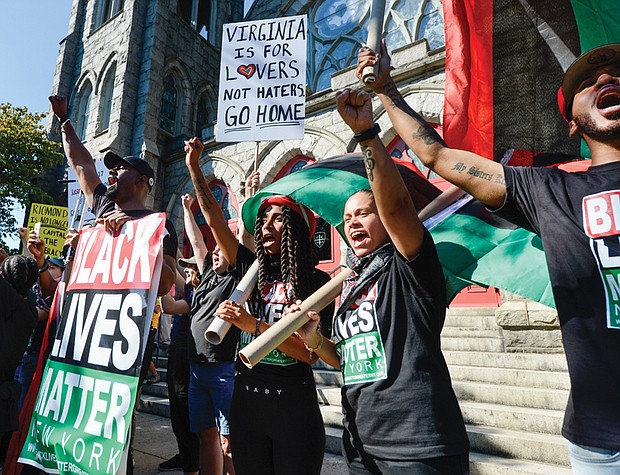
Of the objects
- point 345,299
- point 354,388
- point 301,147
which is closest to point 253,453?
point 354,388

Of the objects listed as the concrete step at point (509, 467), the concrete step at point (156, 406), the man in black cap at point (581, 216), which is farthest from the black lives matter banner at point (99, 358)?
the concrete step at point (156, 406)

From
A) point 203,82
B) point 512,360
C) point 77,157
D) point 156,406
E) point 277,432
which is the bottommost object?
point 156,406

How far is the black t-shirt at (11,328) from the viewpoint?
2895mm

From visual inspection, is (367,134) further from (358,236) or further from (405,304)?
(405,304)

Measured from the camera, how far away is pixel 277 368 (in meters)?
2.05

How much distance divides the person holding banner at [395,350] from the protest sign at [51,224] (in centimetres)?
741

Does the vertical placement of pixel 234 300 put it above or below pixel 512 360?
above

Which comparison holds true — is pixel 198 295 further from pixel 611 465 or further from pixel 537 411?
pixel 537 411

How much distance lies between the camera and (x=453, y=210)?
2.26 metres

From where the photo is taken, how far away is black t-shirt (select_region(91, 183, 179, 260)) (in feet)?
8.29

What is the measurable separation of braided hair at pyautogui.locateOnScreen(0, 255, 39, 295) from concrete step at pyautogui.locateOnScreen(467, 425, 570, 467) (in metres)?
4.04

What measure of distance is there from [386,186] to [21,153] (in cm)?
1394

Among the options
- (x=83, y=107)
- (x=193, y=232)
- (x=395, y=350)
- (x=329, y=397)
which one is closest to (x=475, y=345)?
(x=329, y=397)

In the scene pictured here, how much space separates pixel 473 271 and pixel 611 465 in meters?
1.03
